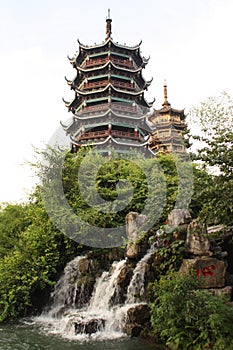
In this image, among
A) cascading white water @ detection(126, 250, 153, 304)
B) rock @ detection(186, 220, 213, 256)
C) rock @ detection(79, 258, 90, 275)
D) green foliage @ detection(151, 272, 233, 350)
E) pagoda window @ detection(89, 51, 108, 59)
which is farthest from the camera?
pagoda window @ detection(89, 51, 108, 59)

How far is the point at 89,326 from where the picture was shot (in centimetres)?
902

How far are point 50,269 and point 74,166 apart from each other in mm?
4627

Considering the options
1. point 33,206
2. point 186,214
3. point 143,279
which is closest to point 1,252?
point 33,206

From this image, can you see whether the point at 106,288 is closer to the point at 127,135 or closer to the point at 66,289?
the point at 66,289

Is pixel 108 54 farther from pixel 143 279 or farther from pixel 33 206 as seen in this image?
pixel 143 279

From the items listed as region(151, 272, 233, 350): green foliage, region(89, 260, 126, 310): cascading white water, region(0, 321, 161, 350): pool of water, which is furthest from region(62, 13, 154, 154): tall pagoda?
region(151, 272, 233, 350): green foliage

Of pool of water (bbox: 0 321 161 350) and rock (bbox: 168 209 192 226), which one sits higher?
rock (bbox: 168 209 192 226)

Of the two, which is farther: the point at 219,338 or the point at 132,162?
the point at 132,162

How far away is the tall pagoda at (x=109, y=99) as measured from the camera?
2609 centimetres

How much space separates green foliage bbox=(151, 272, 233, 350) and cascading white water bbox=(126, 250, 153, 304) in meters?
2.44

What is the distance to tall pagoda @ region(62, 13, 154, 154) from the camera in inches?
1027

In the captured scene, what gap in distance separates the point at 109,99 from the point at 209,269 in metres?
20.9

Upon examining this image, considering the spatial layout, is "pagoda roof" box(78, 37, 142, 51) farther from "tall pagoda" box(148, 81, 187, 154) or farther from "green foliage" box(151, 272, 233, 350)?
"green foliage" box(151, 272, 233, 350)

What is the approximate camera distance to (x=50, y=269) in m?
12.8
